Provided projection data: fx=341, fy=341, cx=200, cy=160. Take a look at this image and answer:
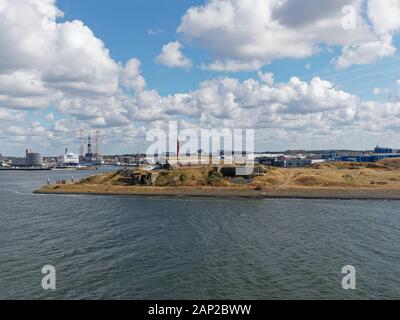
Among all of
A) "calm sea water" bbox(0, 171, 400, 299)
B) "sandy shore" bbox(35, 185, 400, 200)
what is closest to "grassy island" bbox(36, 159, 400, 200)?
"sandy shore" bbox(35, 185, 400, 200)

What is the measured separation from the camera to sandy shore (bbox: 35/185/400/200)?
81506 mm

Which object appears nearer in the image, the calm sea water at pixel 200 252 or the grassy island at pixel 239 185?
the calm sea water at pixel 200 252

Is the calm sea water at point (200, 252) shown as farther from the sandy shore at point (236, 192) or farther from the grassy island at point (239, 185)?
the grassy island at point (239, 185)

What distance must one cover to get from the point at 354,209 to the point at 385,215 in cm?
738

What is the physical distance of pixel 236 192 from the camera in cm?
8712

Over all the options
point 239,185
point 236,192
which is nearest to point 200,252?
point 236,192

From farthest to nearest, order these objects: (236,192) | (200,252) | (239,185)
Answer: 1. (239,185)
2. (236,192)
3. (200,252)

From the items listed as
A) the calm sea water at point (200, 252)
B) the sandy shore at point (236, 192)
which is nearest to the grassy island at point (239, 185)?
the sandy shore at point (236, 192)

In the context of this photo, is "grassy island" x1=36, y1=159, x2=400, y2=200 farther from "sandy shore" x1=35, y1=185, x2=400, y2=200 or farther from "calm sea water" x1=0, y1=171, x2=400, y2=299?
"calm sea water" x1=0, y1=171, x2=400, y2=299

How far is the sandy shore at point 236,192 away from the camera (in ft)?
267

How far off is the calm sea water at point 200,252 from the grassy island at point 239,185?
20.7m

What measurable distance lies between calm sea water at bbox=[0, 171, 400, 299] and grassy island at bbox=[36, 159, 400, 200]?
2070 cm

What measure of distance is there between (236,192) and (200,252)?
5326 cm

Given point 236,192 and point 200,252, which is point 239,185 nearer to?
point 236,192
